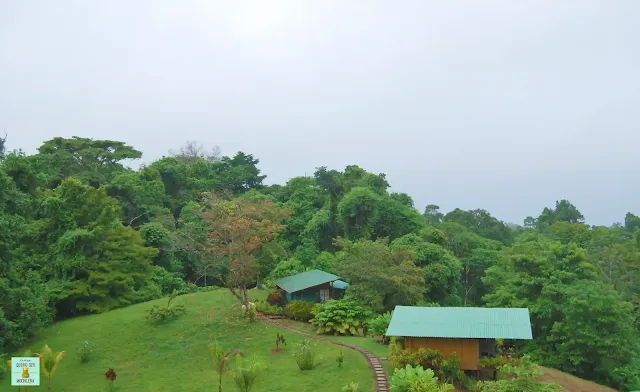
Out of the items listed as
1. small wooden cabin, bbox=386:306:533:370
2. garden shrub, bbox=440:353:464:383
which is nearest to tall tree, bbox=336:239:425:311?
small wooden cabin, bbox=386:306:533:370

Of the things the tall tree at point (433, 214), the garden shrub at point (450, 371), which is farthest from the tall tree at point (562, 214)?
the garden shrub at point (450, 371)

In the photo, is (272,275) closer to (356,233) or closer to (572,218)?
(356,233)

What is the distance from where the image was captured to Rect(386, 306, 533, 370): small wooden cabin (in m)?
21.8

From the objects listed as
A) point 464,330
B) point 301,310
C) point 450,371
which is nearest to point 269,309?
point 301,310

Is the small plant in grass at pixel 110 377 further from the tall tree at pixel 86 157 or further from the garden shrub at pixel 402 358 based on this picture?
the tall tree at pixel 86 157

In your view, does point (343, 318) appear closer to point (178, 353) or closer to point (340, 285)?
point (340, 285)

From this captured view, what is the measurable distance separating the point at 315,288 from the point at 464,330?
47.4 feet

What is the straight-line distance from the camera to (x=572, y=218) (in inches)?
3088

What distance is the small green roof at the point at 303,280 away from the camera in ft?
113

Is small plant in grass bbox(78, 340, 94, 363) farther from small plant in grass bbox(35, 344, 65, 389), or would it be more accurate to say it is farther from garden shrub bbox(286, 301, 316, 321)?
garden shrub bbox(286, 301, 316, 321)

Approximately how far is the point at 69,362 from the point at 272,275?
16914 mm

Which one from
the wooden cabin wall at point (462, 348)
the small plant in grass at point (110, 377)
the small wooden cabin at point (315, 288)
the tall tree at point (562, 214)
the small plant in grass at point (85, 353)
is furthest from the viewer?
the tall tree at point (562, 214)

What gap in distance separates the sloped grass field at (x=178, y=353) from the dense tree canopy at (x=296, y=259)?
6.66ft

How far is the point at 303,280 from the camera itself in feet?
117
